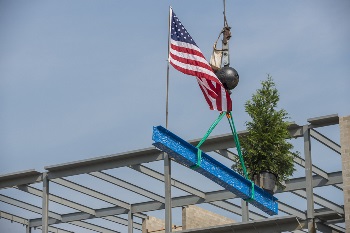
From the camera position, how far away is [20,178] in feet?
122

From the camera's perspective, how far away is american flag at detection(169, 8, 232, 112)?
910 inches

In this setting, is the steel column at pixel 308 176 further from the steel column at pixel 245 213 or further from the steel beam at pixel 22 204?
the steel beam at pixel 22 204

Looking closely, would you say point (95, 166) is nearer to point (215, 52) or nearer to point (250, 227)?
point (250, 227)

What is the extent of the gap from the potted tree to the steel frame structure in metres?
4.96

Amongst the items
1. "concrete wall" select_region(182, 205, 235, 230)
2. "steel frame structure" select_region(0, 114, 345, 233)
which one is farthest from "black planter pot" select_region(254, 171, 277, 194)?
"concrete wall" select_region(182, 205, 235, 230)

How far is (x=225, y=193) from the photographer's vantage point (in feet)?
119

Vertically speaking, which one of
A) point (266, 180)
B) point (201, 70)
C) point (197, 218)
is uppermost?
point (197, 218)

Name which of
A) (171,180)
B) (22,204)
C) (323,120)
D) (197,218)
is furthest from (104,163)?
(323,120)

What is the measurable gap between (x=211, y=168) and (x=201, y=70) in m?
2.04

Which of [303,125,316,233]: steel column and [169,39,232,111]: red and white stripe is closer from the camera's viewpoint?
[169,39,232,111]: red and white stripe

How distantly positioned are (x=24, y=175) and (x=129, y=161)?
4.00 metres

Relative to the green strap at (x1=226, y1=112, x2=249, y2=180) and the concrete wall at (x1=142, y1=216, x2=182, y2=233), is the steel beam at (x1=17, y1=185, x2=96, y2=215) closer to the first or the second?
the concrete wall at (x1=142, y1=216, x2=182, y2=233)

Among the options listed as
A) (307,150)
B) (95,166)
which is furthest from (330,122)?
(95,166)

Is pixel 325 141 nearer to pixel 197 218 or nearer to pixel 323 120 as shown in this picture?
pixel 323 120
